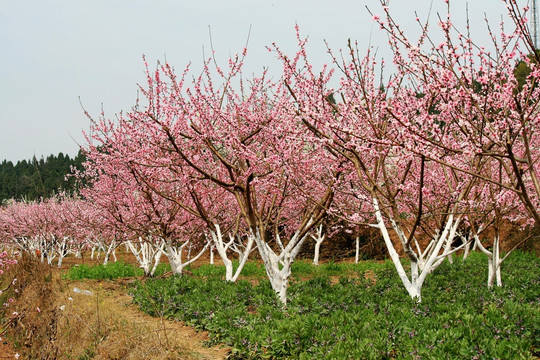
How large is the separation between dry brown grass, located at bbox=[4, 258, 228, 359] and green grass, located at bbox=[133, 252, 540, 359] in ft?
1.22

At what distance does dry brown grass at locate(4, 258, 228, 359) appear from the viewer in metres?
6.13

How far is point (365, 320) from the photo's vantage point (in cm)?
593

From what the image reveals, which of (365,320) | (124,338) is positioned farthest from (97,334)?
(365,320)

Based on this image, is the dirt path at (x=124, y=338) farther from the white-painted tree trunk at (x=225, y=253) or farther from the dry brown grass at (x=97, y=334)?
the white-painted tree trunk at (x=225, y=253)

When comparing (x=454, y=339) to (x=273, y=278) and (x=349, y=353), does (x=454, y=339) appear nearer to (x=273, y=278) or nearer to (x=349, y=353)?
(x=349, y=353)

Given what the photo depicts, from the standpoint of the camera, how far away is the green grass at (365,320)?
4637mm

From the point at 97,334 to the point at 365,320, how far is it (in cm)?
417

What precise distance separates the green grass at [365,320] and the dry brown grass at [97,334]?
373 mm

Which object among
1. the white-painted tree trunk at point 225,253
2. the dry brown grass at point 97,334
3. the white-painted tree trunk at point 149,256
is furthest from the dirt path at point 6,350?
the white-painted tree trunk at point 149,256

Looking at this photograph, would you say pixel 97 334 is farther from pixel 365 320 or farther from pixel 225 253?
pixel 225 253

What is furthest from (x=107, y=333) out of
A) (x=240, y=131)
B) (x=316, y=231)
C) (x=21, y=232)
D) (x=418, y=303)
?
(x=21, y=232)

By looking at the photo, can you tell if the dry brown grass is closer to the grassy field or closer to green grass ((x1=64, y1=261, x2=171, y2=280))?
the grassy field

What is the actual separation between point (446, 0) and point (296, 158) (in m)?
4.76

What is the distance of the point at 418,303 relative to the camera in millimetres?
6641
